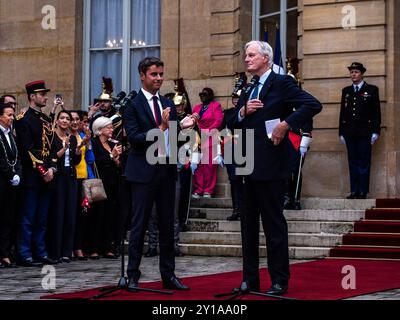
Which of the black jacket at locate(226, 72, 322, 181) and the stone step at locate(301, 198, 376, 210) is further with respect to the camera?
the stone step at locate(301, 198, 376, 210)

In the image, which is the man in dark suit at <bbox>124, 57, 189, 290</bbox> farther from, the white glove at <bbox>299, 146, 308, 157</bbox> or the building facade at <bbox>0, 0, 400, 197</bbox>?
the building facade at <bbox>0, 0, 400, 197</bbox>

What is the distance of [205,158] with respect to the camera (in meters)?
17.1

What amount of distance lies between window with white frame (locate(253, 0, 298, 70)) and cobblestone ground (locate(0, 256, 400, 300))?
17.8 ft

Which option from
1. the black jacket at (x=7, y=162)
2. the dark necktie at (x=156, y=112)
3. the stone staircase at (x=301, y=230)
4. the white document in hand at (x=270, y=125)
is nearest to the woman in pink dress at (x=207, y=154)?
the stone staircase at (x=301, y=230)

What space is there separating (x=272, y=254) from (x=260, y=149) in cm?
96

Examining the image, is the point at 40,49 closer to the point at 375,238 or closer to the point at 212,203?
the point at 212,203

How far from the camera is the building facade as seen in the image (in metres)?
16.0

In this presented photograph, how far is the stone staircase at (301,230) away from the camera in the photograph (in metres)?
14.2

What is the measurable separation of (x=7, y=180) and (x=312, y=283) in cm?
454

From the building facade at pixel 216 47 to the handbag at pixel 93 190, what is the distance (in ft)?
13.9

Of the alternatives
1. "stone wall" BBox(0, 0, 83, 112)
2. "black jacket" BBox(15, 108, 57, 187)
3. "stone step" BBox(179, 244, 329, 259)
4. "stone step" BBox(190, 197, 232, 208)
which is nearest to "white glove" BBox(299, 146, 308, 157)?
"stone step" BBox(190, 197, 232, 208)

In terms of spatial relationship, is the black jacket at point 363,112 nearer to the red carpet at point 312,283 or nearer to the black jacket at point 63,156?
the red carpet at point 312,283

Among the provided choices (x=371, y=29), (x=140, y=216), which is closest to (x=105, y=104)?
(x=371, y=29)

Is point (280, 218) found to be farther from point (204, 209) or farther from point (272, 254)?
point (204, 209)
